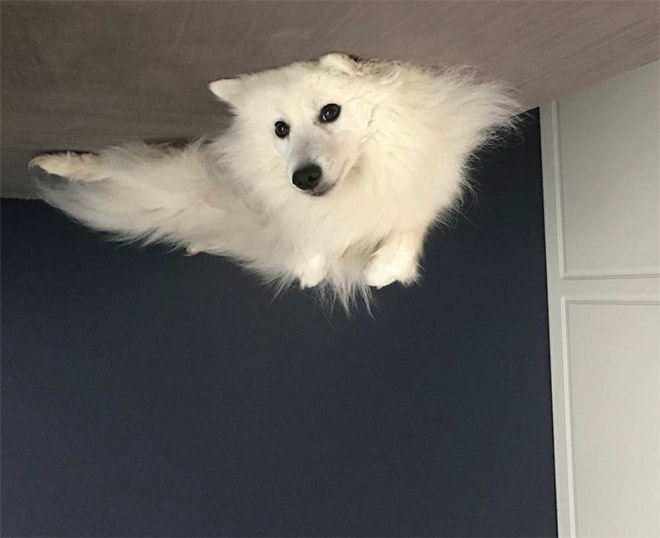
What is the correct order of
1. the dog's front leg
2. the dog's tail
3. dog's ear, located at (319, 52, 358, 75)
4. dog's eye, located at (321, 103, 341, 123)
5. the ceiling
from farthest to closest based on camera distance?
the dog's tail, the dog's front leg, dog's eye, located at (321, 103, 341, 123), dog's ear, located at (319, 52, 358, 75), the ceiling

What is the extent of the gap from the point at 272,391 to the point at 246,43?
1562mm

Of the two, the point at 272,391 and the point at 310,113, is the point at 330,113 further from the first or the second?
the point at 272,391

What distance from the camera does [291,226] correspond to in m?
1.37

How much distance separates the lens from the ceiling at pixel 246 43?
896 millimetres

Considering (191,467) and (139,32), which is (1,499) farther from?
(139,32)

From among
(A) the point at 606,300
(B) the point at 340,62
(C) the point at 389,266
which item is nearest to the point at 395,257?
(C) the point at 389,266

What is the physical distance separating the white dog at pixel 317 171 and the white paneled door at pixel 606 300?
1.15 metres

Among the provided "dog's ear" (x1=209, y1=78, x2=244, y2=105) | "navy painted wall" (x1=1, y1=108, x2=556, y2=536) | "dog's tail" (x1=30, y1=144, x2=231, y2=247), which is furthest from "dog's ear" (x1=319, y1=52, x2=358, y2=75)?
"navy painted wall" (x1=1, y1=108, x2=556, y2=536)

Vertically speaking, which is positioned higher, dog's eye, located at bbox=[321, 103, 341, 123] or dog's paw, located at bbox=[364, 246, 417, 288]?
dog's eye, located at bbox=[321, 103, 341, 123]

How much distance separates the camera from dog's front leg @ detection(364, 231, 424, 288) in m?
1.41

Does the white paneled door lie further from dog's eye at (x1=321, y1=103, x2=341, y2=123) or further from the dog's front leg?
dog's eye at (x1=321, y1=103, x2=341, y2=123)

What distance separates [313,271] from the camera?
1479 millimetres

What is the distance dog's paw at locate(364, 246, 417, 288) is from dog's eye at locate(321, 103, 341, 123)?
1.11 feet

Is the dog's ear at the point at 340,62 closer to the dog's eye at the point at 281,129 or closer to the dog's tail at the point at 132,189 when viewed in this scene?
the dog's eye at the point at 281,129
